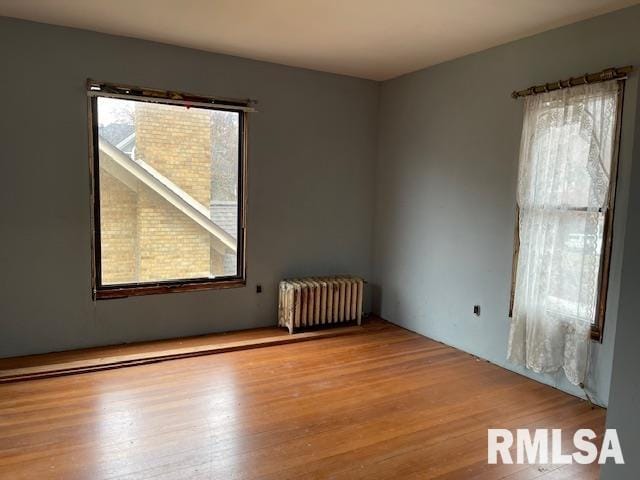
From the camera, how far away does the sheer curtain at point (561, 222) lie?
3.15 meters

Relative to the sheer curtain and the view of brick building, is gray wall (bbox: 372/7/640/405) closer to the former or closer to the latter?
the sheer curtain

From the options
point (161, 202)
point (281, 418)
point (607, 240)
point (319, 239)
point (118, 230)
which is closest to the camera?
point (281, 418)

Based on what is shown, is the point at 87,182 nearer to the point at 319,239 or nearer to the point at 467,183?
the point at 319,239

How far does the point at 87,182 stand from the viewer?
12.9 ft

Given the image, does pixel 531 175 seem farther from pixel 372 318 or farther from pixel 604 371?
pixel 372 318

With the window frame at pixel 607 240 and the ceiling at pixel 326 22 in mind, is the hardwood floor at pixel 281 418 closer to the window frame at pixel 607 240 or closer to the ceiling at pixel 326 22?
the window frame at pixel 607 240

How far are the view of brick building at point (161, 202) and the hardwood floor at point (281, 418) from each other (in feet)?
3.24

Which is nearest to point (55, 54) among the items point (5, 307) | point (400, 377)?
point (5, 307)

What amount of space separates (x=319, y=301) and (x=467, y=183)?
1860 mm

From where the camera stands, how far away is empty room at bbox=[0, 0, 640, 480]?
2711 millimetres

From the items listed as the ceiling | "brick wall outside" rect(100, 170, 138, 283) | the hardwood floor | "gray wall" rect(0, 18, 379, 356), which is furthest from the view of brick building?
the hardwood floor

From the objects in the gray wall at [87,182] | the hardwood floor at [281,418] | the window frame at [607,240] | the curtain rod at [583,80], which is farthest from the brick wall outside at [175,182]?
the window frame at [607,240]

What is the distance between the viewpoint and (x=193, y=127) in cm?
440

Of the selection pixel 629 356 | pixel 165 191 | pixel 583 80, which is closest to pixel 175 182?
pixel 165 191
